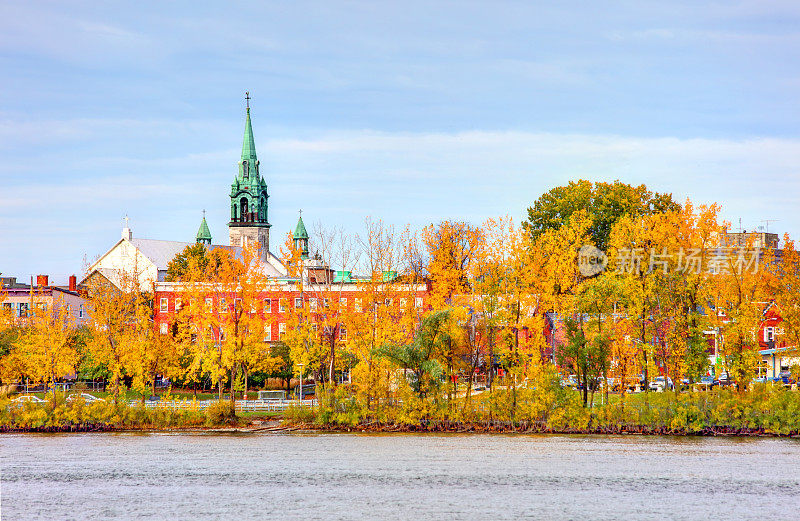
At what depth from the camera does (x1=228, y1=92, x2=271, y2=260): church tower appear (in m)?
176

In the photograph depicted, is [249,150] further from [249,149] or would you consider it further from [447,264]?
[447,264]

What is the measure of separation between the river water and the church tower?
4555 inches

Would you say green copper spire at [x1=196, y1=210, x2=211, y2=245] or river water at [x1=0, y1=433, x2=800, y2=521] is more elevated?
green copper spire at [x1=196, y1=210, x2=211, y2=245]

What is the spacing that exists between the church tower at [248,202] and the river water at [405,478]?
116 meters

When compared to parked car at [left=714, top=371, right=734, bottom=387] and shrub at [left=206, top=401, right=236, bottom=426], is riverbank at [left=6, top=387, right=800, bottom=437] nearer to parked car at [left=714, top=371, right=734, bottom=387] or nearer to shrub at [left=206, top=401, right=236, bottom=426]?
shrub at [left=206, top=401, right=236, bottom=426]

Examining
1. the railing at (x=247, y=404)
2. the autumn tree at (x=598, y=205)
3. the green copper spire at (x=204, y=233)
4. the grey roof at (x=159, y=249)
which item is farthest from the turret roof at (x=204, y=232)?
the railing at (x=247, y=404)

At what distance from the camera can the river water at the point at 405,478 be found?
4103cm

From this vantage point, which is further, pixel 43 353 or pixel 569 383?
pixel 43 353

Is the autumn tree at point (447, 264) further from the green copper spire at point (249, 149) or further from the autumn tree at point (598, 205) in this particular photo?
the green copper spire at point (249, 149)

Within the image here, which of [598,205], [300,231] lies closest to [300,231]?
[300,231]

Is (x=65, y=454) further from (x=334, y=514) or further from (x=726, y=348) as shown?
(x=726, y=348)

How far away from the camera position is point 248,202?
177250mm

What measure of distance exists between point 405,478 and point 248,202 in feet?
438

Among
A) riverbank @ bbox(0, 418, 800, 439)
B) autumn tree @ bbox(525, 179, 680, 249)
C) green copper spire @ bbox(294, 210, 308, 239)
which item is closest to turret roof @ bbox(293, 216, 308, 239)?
green copper spire @ bbox(294, 210, 308, 239)
